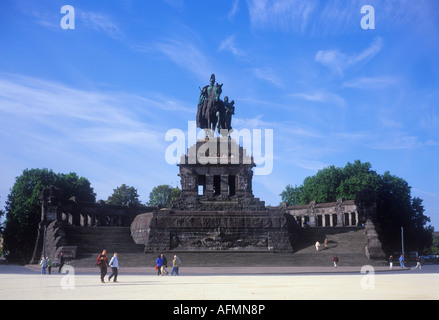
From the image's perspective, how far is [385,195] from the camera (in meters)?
62.3

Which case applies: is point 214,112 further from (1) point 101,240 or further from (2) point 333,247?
(2) point 333,247

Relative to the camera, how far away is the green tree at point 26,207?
58000 mm

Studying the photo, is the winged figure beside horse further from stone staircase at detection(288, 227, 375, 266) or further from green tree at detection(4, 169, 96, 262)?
green tree at detection(4, 169, 96, 262)

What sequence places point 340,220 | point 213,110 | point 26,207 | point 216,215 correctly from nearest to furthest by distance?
point 216,215 < point 213,110 < point 340,220 < point 26,207

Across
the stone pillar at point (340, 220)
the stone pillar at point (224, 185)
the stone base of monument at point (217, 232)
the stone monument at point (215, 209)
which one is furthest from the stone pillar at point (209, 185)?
the stone pillar at point (340, 220)

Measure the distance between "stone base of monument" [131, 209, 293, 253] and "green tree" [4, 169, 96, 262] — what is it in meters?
21.0

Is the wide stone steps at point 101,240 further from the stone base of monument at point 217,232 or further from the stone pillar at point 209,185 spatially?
→ the stone pillar at point 209,185

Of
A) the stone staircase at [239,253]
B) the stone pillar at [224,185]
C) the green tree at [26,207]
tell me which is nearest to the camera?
the stone staircase at [239,253]

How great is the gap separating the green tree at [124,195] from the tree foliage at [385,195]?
29.9 m

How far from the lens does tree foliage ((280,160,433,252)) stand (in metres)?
58.7

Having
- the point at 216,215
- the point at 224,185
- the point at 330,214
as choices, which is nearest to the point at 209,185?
the point at 224,185

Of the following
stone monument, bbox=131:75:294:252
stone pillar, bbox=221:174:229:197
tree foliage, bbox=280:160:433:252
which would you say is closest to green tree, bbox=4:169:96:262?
stone monument, bbox=131:75:294:252

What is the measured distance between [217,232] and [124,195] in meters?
51.5
